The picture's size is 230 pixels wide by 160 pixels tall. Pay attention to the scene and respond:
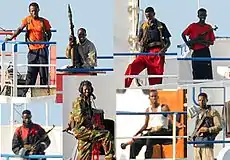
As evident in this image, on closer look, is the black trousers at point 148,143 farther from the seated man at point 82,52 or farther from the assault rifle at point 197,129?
the seated man at point 82,52

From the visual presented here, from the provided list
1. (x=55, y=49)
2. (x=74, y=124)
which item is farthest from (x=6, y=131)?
(x=74, y=124)

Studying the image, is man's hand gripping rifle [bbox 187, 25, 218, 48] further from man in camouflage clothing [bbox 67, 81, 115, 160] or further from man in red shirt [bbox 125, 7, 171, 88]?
man in camouflage clothing [bbox 67, 81, 115, 160]

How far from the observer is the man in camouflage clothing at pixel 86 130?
60.4ft

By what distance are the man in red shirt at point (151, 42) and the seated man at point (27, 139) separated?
1440mm

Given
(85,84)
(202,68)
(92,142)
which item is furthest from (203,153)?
(85,84)

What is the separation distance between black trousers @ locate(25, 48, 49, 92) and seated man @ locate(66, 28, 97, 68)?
2.86ft

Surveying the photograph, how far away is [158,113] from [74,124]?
108 cm

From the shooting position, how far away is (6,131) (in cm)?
2152

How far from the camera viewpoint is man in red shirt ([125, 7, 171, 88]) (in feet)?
62.7

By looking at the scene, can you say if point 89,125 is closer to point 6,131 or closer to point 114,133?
point 114,133

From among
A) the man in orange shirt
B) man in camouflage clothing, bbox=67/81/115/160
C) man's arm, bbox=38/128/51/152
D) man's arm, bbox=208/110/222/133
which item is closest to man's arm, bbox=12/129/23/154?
man's arm, bbox=38/128/51/152

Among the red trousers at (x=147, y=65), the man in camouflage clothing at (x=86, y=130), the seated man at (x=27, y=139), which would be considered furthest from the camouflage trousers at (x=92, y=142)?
the seated man at (x=27, y=139)

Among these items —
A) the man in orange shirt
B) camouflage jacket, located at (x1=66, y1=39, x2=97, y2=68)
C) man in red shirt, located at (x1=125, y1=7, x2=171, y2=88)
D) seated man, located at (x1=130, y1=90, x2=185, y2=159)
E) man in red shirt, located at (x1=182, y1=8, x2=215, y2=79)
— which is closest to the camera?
seated man, located at (x1=130, y1=90, x2=185, y2=159)

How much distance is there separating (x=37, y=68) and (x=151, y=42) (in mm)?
1805
